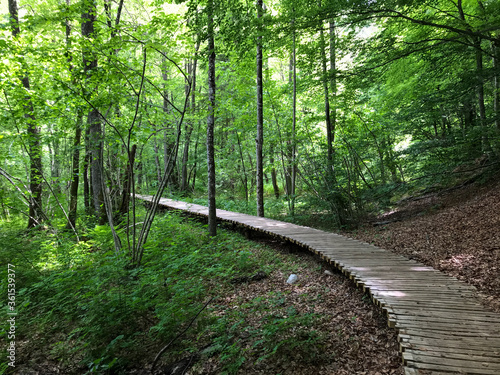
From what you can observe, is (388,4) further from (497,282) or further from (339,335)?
(339,335)

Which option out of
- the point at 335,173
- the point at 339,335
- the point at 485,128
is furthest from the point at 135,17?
the point at 339,335

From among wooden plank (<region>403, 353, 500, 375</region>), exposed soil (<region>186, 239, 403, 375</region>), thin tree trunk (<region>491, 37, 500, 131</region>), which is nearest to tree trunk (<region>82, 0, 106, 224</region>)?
exposed soil (<region>186, 239, 403, 375</region>)

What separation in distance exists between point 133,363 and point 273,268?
3.34 meters

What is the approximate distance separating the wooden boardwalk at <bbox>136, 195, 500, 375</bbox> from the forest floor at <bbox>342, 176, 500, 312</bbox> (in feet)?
1.33

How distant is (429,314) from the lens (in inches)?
113

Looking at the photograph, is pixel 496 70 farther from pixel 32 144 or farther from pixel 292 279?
pixel 32 144

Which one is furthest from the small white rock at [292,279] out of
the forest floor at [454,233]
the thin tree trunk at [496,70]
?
the thin tree trunk at [496,70]

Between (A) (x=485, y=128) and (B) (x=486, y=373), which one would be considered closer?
(B) (x=486, y=373)

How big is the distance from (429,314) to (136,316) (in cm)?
402

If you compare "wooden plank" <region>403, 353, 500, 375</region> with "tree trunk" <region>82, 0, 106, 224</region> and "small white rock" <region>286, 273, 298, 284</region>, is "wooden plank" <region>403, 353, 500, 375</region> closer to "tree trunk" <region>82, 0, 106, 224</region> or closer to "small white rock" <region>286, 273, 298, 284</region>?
"small white rock" <region>286, 273, 298, 284</region>

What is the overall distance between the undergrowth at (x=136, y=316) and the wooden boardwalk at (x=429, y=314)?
96 cm

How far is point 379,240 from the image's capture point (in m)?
6.54

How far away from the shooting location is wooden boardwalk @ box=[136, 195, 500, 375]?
7.23 feet

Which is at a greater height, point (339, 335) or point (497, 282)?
point (497, 282)
